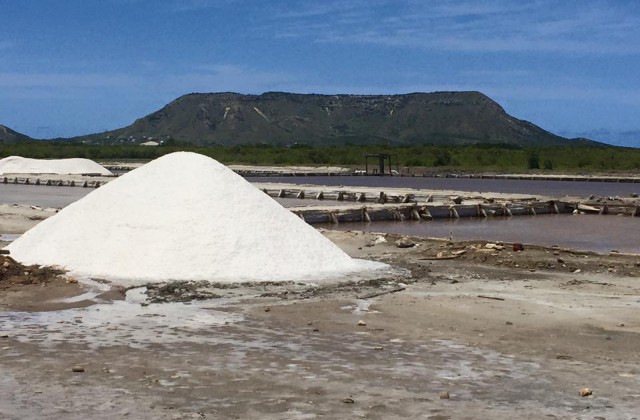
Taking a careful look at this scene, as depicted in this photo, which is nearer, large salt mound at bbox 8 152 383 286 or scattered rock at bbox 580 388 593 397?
scattered rock at bbox 580 388 593 397

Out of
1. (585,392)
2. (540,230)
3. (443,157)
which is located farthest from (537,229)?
(443,157)

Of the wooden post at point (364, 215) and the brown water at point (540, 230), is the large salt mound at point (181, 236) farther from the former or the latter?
the wooden post at point (364, 215)

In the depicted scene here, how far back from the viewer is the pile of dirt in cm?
1207

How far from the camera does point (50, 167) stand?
66.6 metres

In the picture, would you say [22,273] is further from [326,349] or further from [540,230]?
[540,230]

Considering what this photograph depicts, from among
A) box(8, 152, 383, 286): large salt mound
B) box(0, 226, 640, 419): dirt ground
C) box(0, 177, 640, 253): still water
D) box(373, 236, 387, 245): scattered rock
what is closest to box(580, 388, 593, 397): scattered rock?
box(0, 226, 640, 419): dirt ground

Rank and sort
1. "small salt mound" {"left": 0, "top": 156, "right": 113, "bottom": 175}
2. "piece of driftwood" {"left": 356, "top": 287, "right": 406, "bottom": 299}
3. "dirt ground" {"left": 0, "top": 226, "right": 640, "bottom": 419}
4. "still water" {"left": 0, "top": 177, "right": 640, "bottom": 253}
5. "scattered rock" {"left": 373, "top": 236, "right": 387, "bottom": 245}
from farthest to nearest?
1. "small salt mound" {"left": 0, "top": 156, "right": 113, "bottom": 175}
2. "still water" {"left": 0, "top": 177, "right": 640, "bottom": 253}
3. "scattered rock" {"left": 373, "top": 236, "right": 387, "bottom": 245}
4. "piece of driftwood" {"left": 356, "top": 287, "right": 406, "bottom": 299}
5. "dirt ground" {"left": 0, "top": 226, "right": 640, "bottom": 419}

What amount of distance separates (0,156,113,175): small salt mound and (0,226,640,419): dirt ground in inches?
2198

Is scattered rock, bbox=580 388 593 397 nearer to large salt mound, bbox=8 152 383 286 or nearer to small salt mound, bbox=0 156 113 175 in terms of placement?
large salt mound, bbox=8 152 383 286

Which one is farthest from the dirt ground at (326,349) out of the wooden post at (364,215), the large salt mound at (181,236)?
the wooden post at (364,215)

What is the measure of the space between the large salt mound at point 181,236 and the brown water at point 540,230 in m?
9.38

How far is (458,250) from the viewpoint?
1664cm

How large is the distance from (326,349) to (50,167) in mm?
61906

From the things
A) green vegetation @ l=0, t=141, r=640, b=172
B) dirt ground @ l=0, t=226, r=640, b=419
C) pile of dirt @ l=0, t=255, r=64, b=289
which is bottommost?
dirt ground @ l=0, t=226, r=640, b=419
